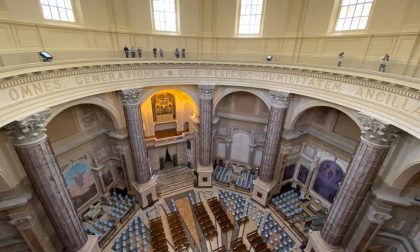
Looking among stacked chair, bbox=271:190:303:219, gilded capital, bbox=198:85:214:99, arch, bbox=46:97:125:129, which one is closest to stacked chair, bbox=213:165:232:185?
stacked chair, bbox=271:190:303:219

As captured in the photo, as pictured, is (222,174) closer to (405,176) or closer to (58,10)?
(405,176)

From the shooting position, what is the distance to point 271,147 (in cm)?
1418

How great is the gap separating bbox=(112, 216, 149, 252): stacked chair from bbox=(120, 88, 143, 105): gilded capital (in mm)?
8960

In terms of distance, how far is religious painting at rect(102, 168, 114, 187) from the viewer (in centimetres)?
1469

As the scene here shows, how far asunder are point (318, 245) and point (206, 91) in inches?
489

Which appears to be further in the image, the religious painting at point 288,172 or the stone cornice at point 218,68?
the religious painting at point 288,172

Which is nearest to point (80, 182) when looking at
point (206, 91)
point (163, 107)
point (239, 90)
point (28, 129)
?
point (28, 129)

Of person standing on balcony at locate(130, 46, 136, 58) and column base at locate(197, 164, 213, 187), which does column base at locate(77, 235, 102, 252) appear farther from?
person standing on balcony at locate(130, 46, 136, 58)

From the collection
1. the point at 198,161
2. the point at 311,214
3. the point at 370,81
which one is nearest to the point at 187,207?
the point at 198,161

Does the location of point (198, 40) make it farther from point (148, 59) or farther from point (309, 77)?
point (309, 77)

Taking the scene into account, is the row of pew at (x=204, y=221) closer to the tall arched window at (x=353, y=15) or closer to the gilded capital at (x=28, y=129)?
the gilded capital at (x=28, y=129)

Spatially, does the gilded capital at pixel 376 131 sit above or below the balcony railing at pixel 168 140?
above

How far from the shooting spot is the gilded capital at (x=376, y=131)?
25.6 ft

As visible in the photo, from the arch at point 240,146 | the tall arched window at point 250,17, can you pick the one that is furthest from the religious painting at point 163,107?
the tall arched window at point 250,17
